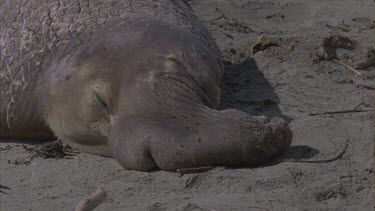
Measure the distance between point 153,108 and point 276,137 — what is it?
636 mm

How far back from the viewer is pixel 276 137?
4.60 m

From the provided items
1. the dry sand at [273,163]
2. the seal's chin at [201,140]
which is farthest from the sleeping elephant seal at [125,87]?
the dry sand at [273,163]

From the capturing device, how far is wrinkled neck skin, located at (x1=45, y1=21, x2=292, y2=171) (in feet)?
A: 15.0

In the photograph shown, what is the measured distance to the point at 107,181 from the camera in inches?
183

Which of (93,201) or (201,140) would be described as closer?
(93,201)

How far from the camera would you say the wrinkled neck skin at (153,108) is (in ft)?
15.0

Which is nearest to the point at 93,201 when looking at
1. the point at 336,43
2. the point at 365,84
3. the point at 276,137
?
the point at 276,137

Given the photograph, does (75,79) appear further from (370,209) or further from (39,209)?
(370,209)

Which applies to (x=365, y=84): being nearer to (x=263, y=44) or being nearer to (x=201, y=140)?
(x=263, y=44)

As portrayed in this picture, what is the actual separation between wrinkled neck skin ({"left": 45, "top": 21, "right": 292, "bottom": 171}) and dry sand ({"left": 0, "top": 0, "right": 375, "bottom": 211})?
0.29 ft

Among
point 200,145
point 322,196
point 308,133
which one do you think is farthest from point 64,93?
point 322,196

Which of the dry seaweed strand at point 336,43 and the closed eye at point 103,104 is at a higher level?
the closed eye at point 103,104

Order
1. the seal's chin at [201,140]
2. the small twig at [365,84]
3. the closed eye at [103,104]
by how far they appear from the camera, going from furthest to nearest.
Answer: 1. the small twig at [365,84]
2. the closed eye at [103,104]
3. the seal's chin at [201,140]

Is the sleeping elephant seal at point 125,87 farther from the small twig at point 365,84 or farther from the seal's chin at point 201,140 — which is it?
the small twig at point 365,84
